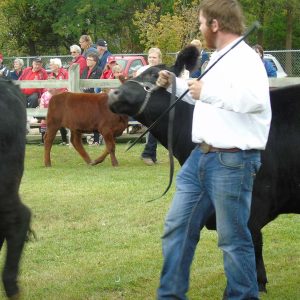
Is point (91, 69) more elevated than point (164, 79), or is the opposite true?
point (164, 79)

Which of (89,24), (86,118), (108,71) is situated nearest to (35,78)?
(108,71)

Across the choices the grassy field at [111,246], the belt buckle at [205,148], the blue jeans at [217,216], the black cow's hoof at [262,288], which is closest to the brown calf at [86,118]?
the grassy field at [111,246]

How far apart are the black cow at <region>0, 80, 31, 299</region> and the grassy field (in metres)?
0.96

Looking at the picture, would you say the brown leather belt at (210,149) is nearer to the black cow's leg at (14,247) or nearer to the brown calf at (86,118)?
the black cow's leg at (14,247)

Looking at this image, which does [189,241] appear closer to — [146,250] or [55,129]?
[146,250]

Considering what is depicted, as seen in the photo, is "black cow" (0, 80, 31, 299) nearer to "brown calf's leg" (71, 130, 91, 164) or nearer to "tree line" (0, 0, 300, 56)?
"brown calf's leg" (71, 130, 91, 164)

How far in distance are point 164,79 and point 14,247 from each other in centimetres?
153

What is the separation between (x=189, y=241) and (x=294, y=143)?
1.35 m

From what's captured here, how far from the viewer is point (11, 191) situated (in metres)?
5.02

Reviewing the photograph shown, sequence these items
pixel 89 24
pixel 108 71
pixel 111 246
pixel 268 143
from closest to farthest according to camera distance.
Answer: pixel 268 143, pixel 111 246, pixel 108 71, pixel 89 24

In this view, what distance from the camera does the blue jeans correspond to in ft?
15.2

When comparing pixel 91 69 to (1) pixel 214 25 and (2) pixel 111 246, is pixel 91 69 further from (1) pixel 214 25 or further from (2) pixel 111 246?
(1) pixel 214 25

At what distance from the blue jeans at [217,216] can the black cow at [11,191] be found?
0.94 meters

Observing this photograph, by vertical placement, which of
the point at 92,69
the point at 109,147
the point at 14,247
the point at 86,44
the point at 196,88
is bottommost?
the point at 109,147
